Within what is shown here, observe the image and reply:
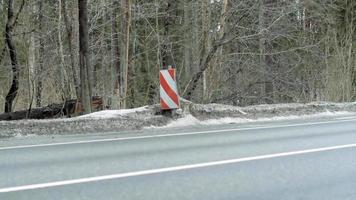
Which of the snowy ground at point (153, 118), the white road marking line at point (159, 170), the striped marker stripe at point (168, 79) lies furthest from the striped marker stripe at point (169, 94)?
the white road marking line at point (159, 170)

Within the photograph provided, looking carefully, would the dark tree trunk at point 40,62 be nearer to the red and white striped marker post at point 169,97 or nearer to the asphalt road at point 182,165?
the red and white striped marker post at point 169,97

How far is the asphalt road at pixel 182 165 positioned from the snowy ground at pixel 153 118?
1.91 feet

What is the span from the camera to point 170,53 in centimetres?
2303

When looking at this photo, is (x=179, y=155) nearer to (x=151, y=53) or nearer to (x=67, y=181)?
(x=67, y=181)

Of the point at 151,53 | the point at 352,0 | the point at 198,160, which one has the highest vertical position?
the point at 352,0

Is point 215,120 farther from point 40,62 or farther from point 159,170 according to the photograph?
point 40,62

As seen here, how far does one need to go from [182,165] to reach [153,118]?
5.35 meters

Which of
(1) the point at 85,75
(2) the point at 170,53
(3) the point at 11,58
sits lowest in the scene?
(1) the point at 85,75

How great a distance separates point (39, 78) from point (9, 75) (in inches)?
107

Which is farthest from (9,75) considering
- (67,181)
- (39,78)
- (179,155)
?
(67,181)

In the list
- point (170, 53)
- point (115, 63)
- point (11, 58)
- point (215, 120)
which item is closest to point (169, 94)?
point (215, 120)

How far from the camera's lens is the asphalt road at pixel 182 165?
243 inches

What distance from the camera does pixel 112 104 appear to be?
18.8m

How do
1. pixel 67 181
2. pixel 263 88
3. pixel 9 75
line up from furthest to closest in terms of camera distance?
pixel 263 88 → pixel 9 75 → pixel 67 181
